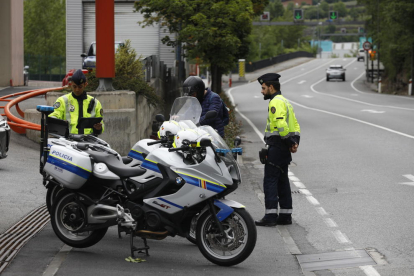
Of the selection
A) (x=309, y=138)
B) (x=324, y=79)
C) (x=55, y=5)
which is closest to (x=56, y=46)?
(x=55, y=5)

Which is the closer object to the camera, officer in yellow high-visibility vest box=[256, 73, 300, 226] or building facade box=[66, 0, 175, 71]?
officer in yellow high-visibility vest box=[256, 73, 300, 226]

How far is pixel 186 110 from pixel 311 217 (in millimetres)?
2689

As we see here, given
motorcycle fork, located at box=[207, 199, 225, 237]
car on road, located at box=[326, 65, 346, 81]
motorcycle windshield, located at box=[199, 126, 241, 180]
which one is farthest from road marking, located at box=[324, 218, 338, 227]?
car on road, located at box=[326, 65, 346, 81]

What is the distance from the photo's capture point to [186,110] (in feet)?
26.2

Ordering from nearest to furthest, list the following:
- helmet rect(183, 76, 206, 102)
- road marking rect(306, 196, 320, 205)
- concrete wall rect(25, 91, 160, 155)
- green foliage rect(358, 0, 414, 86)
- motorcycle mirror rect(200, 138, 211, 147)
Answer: motorcycle mirror rect(200, 138, 211, 147)
helmet rect(183, 76, 206, 102)
road marking rect(306, 196, 320, 205)
concrete wall rect(25, 91, 160, 155)
green foliage rect(358, 0, 414, 86)

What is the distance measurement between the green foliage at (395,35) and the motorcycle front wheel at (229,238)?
1656 inches

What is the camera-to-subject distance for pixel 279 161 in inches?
359

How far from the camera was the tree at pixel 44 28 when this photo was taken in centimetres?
7225

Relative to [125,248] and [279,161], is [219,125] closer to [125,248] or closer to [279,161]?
[279,161]

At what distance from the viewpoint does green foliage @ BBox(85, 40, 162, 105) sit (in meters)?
17.0

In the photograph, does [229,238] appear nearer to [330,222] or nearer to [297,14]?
[330,222]

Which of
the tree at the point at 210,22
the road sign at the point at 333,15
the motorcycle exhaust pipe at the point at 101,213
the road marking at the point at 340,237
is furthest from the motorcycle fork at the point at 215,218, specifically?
the road sign at the point at 333,15

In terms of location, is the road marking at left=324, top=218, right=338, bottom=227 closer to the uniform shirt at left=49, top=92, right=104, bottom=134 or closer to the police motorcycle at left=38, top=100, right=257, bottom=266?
the police motorcycle at left=38, top=100, right=257, bottom=266

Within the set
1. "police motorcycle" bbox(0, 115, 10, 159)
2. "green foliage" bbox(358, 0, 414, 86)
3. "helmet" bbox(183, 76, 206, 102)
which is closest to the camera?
"helmet" bbox(183, 76, 206, 102)
